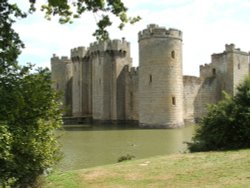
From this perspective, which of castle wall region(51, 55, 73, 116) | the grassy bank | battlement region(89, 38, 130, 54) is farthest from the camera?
castle wall region(51, 55, 73, 116)

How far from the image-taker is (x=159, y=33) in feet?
104

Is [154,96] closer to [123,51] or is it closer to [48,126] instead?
[123,51]

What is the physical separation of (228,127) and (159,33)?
18.2 meters

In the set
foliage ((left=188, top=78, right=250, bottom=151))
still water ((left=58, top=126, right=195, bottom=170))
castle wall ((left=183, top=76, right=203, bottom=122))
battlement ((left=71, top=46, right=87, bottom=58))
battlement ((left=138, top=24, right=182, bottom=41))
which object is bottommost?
still water ((left=58, top=126, right=195, bottom=170))

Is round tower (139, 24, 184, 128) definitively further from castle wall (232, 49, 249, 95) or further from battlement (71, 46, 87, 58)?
battlement (71, 46, 87, 58)

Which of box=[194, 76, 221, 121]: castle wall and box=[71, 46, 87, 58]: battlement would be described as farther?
box=[71, 46, 87, 58]: battlement

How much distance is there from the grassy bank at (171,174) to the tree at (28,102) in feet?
4.33

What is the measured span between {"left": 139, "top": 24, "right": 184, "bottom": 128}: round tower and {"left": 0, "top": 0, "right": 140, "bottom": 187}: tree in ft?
75.2

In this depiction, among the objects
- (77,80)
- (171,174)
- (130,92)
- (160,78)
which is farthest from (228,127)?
(77,80)

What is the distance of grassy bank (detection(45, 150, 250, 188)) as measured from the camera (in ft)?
29.8

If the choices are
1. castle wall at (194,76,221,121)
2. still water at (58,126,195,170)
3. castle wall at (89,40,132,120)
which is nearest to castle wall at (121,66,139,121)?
castle wall at (89,40,132,120)

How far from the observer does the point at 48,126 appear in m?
8.41

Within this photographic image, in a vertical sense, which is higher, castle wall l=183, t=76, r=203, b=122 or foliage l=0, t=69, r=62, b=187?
castle wall l=183, t=76, r=203, b=122

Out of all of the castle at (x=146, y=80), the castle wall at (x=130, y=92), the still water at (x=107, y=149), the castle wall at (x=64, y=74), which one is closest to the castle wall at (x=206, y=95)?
the castle at (x=146, y=80)
